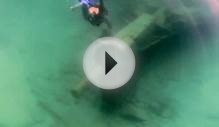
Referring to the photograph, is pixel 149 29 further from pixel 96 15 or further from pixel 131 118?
pixel 131 118

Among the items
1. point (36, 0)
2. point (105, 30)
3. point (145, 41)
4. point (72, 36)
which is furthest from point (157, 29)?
point (36, 0)

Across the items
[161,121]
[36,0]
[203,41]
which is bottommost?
[161,121]

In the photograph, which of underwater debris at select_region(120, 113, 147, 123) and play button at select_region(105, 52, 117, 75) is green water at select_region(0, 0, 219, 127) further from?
play button at select_region(105, 52, 117, 75)

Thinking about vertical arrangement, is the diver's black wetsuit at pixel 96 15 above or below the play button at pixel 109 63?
above

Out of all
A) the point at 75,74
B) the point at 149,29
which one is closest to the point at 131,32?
the point at 149,29

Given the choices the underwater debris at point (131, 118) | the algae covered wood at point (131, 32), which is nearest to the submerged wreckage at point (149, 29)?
the algae covered wood at point (131, 32)

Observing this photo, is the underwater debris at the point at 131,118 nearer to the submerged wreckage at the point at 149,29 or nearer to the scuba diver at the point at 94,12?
the submerged wreckage at the point at 149,29

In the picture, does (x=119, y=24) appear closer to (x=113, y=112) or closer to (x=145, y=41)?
(x=145, y=41)
